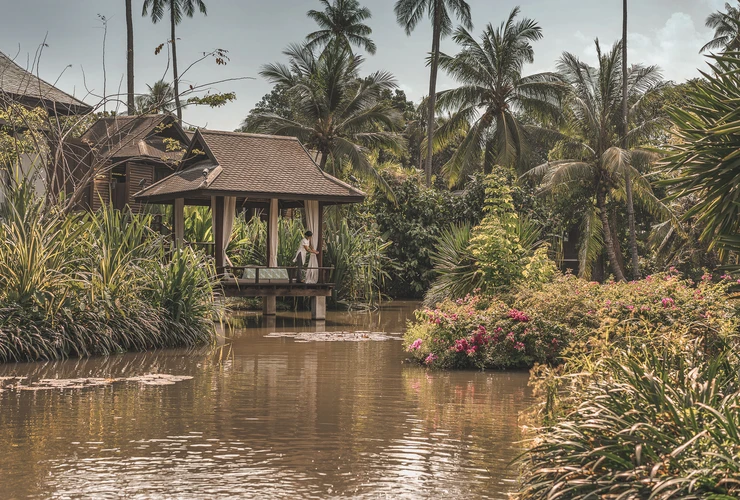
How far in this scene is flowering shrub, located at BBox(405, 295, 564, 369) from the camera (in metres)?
14.3

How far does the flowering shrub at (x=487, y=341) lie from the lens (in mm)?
14305

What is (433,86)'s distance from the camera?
4141cm

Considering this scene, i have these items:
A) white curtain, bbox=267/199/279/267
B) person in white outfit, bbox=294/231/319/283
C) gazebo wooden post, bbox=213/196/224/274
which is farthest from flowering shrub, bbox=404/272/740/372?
white curtain, bbox=267/199/279/267

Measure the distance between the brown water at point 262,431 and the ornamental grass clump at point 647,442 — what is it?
1528 mm

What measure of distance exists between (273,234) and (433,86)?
19.3m

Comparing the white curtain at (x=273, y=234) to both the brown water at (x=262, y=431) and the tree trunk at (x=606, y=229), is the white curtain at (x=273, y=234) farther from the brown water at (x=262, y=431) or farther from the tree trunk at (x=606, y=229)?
the tree trunk at (x=606, y=229)

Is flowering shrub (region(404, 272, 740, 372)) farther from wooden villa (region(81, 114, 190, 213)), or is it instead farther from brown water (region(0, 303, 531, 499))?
wooden villa (region(81, 114, 190, 213))

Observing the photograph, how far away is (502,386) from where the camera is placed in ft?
42.2

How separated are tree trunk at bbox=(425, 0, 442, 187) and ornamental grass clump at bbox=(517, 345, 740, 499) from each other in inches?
1340

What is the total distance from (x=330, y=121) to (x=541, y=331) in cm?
2584

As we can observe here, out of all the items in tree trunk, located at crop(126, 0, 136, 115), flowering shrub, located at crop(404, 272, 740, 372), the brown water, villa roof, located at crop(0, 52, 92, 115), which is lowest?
the brown water

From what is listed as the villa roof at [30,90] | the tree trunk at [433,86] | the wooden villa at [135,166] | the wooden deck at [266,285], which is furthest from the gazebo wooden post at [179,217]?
the tree trunk at [433,86]

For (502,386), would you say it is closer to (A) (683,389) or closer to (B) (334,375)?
(B) (334,375)

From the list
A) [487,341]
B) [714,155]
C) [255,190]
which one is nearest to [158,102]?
[255,190]
